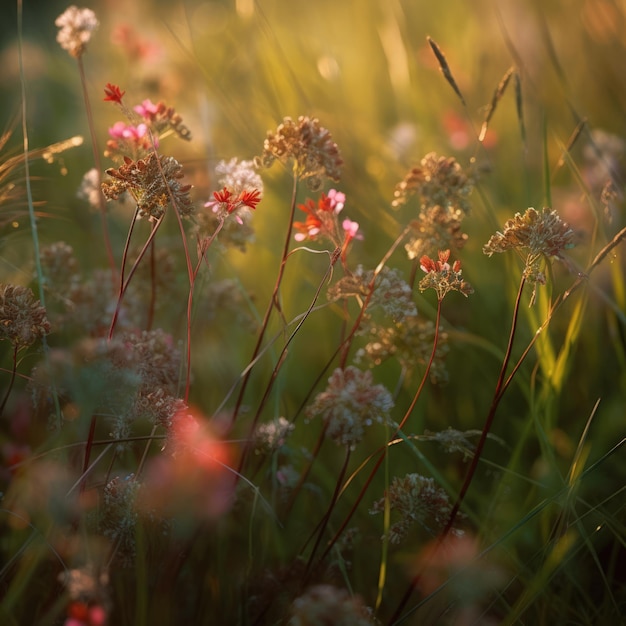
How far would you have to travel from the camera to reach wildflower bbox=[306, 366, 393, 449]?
102 cm

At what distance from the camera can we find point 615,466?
1462 mm

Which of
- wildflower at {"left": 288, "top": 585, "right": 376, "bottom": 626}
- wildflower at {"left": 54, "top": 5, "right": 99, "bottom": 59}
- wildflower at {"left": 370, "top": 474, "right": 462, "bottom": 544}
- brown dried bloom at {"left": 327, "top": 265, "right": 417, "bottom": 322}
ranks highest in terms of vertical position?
wildflower at {"left": 54, "top": 5, "right": 99, "bottom": 59}

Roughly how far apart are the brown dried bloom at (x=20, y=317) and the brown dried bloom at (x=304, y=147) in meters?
0.42

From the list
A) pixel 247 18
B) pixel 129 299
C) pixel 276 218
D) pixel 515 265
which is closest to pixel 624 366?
pixel 515 265

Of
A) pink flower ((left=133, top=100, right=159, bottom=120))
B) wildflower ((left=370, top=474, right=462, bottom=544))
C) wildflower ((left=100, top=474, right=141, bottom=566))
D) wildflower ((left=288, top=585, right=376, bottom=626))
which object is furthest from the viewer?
pink flower ((left=133, top=100, right=159, bottom=120))

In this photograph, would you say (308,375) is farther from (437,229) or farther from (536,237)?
(536,237)

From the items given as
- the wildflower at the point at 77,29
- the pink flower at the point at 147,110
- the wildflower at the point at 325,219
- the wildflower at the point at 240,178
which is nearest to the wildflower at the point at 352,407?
the wildflower at the point at 325,219

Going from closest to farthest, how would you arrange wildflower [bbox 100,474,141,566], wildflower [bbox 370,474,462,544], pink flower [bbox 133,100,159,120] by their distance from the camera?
wildflower [bbox 100,474,141,566], wildflower [bbox 370,474,462,544], pink flower [bbox 133,100,159,120]

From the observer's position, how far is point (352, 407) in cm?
103

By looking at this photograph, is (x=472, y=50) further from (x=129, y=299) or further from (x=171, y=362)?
(x=171, y=362)

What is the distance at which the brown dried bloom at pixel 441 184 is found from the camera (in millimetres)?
1282

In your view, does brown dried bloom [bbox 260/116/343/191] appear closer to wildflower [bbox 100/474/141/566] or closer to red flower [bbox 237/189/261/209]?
red flower [bbox 237/189/261/209]

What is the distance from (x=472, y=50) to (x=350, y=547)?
98.1 inches

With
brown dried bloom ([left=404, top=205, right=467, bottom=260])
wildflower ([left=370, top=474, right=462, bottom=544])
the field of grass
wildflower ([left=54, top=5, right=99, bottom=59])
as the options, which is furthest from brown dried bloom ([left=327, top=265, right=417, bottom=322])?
wildflower ([left=54, top=5, right=99, bottom=59])
